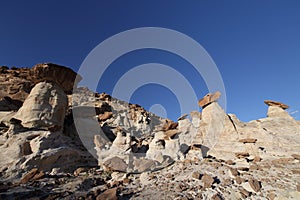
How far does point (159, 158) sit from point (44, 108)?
8888 millimetres

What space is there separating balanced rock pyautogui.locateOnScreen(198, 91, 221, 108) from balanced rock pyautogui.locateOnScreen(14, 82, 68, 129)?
9.43m

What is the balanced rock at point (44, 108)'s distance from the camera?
38.6ft

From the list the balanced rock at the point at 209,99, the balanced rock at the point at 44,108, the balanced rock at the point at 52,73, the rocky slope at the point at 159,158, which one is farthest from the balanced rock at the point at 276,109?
the balanced rock at the point at 52,73

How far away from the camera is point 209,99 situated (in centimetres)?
1094

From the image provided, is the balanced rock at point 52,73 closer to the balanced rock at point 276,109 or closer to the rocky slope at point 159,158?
the rocky slope at point 159,158

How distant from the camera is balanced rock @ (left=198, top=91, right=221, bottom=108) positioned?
10.8 m

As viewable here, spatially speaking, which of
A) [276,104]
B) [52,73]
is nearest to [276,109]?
[276,104]

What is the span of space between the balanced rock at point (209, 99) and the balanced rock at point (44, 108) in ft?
31.0

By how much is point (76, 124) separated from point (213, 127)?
449 inches

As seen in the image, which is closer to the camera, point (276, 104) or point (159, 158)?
point (159, 158)

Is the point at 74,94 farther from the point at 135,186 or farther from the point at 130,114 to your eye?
the point at 135,186

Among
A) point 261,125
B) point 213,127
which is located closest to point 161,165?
point 213,127

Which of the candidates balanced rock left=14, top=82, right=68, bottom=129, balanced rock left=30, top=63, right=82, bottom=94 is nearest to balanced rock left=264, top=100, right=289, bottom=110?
balanced rock left=14, top=82, right=68, bottom=129

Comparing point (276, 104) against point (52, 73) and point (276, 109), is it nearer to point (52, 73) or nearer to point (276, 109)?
point (276, 109)
